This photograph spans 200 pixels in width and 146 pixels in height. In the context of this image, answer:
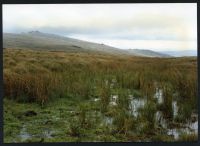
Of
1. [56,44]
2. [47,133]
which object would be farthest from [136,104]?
[56,44]

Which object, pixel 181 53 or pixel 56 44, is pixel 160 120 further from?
pixel 56 44

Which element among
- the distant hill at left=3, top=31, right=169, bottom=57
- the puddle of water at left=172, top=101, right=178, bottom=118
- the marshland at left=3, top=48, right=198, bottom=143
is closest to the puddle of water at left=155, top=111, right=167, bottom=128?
the marshland at left=3, top=48, right=198, bottom=143

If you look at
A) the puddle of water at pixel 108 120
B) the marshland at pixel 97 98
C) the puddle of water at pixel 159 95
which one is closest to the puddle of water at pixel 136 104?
the marshland at pixel 97 98

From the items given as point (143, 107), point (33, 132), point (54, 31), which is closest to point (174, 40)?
point (143, 107)

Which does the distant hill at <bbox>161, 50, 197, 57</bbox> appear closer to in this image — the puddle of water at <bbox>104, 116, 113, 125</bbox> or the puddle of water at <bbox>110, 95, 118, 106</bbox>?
the puddle of water at <bbox>110, 95, 118, 106</bbox>

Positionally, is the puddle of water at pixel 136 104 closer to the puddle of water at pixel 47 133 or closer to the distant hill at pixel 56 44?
the distant hill at pixel 56 44

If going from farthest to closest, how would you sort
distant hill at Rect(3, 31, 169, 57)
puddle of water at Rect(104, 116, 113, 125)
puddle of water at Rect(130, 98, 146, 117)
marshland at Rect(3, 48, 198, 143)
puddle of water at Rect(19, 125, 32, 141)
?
distant hill at Rect(3, 31, 169, 57), puddle of water at Rect(130, 98, 146, 117), puddle of water at Rect(104, 116, 113, 125), marshland at Rect(3, 48, 198, 143), puddle of water at Rect(19, 125, 32, 141)

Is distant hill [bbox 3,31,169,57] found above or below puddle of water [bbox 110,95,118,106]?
above
